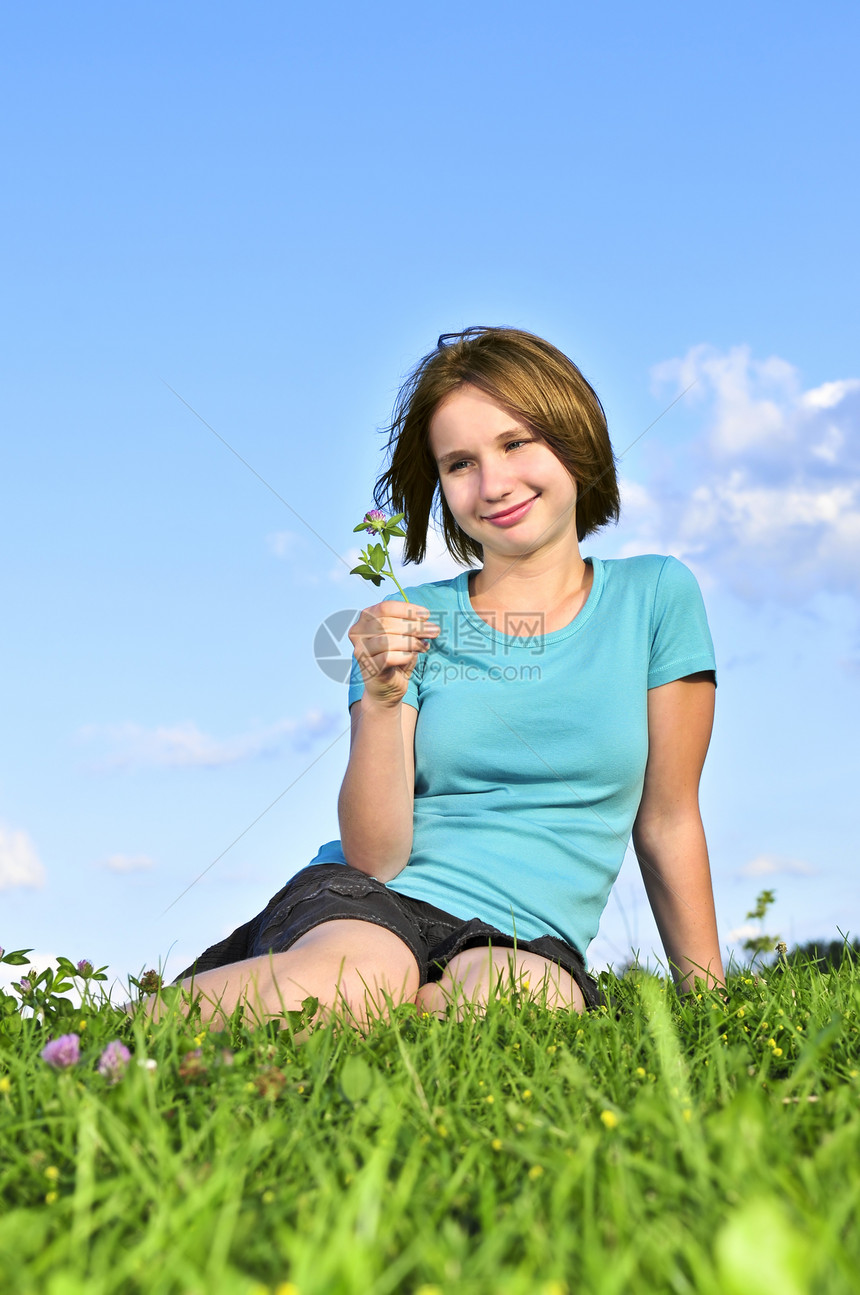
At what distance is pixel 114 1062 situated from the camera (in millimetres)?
1721

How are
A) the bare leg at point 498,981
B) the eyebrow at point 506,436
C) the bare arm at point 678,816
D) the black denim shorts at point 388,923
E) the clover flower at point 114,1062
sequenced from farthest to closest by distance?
the eyebrow at point 506,436
the bare arm at point 678,816
the black denim shorts at point 388,923
the bare leg at point 498,981
the clover flower at point 114,1062

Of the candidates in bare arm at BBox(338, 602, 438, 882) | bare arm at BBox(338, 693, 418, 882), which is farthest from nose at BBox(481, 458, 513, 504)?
bare arm at BBox(338, 693, 418, 882)

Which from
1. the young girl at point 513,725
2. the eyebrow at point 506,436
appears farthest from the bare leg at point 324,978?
the eyebrow at point 506,436

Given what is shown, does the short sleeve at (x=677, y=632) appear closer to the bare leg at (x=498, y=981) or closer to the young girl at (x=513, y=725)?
the young girl at (x=513, y=725)

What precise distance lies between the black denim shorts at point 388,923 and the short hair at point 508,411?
Result: 1.62 meters

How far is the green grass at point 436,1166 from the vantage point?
38.8 inches

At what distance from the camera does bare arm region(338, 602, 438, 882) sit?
312 centimetres

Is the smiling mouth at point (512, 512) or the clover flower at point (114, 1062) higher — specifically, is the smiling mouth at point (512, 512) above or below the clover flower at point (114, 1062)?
above

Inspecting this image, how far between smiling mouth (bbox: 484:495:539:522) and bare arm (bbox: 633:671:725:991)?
0.80 metres

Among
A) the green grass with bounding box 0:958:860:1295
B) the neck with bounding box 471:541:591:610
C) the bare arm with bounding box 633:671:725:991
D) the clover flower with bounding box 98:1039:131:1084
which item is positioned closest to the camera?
the green grass with bounding box 0:958:860:1295

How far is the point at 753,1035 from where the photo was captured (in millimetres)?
2312

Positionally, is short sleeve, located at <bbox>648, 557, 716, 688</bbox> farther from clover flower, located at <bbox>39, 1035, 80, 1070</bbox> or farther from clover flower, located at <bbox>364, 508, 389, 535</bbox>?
clover flower, located at <bbox>39, 1035, 80, 1070</bbox>

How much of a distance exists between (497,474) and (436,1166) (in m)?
2.61

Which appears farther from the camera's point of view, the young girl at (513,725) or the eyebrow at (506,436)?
the eyebrow at (506,436)
